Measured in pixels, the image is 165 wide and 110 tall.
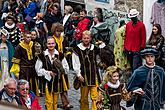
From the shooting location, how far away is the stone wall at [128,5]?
11673 mm

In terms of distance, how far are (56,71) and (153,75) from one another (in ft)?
6.71

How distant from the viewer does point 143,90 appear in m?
7.01

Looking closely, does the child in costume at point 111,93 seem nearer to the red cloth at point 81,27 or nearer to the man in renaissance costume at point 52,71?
the man in renaissance costume at point 52,71

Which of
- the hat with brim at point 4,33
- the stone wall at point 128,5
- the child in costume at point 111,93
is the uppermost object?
the stone wall at point 128,5

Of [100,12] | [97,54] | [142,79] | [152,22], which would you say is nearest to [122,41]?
[152,22]

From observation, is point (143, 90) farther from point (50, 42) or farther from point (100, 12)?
point (100, 12)

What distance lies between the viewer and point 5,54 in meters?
9.62

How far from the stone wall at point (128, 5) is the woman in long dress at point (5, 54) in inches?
129

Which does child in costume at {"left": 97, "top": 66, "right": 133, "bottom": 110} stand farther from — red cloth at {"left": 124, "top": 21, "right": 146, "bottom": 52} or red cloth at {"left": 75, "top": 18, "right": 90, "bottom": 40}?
Answer: red cloth at {"left": 75, "top": 18, "right": 90, "bottom": 40}

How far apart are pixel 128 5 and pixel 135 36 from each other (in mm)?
1740

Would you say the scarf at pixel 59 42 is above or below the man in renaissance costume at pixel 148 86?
above

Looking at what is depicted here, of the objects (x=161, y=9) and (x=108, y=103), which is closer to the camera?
(x=108, y=103)

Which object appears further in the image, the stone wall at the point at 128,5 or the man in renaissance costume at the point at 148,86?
the stone wall at the point at 128,5

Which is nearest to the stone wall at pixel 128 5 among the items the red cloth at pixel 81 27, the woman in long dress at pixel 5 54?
the red cloth at pixel 81 27
